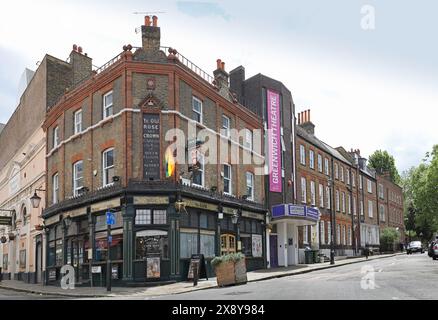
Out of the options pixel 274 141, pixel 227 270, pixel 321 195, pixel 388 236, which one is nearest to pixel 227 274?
pixel 227 270

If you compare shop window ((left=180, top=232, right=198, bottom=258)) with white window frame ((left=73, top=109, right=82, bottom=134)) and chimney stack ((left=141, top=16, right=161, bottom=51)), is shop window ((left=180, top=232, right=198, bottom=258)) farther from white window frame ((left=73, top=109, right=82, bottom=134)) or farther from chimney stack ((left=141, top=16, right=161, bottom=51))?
chimney stack ((left=141, top=16, right=161, bottom=51))

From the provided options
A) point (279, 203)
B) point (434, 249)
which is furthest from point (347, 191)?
point (279, 203)

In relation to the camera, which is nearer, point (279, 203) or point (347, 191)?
point (279, 203)

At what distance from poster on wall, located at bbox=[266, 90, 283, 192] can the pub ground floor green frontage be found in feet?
21.3

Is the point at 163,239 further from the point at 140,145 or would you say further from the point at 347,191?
the point at 347,191

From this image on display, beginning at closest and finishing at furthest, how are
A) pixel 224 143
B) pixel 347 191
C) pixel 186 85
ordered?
pixel 186 85 → pixel 224 143 → pixel 347 191

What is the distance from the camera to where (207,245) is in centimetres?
2534

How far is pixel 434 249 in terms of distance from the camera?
36.1 m

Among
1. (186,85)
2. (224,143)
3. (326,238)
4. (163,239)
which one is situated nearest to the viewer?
(163,239)

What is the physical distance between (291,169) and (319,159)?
26.6 feet

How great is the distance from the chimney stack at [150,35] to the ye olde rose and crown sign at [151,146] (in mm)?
3432

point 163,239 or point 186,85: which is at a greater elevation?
point 186,85

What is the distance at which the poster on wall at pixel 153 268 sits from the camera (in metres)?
21.8

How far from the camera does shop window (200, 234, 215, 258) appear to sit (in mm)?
24906
